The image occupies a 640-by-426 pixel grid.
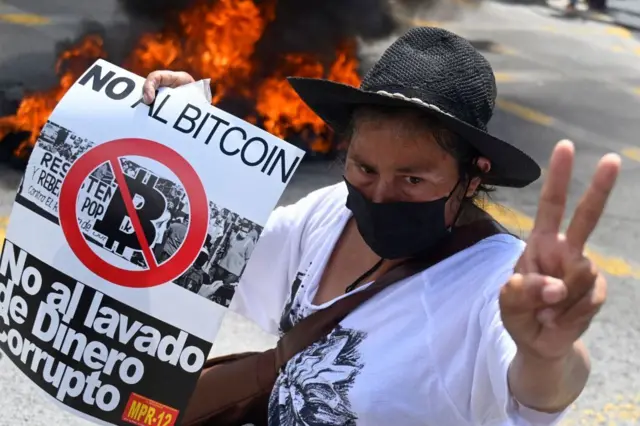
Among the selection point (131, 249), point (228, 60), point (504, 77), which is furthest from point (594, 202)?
point (504, 77)

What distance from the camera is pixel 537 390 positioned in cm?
141

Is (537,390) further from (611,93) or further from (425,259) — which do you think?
(611,93)

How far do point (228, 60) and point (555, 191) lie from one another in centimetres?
511

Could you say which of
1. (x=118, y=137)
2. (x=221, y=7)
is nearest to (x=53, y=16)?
(x=221, y=7)

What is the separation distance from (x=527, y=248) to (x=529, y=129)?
6.89 meters

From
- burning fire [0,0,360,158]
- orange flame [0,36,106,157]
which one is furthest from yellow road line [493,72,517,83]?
orange flame [0,36,106,157]

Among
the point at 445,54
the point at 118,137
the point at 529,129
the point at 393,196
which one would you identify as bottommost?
the point at 529,129

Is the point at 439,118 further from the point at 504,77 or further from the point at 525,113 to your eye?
the point at 504,77

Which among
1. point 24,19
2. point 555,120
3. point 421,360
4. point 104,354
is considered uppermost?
point 421,360

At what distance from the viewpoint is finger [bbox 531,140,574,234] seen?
1.30 m

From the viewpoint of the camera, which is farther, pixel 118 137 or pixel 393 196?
pixel 118 137

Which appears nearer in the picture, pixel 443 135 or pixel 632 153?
pixel 443 135

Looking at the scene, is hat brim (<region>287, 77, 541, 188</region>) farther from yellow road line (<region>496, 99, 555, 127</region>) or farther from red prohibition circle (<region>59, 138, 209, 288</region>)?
yellow road line (<region>496, 99, 555, 127</region>)

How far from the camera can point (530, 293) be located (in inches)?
50.3
